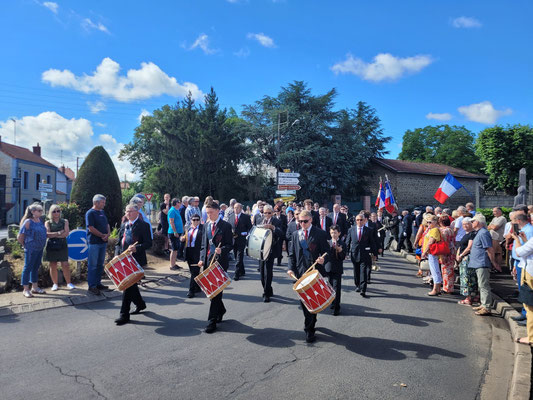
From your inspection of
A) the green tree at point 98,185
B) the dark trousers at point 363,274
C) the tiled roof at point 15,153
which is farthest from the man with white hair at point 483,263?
the tiled roof at point 15,153

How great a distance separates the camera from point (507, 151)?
1249 inches

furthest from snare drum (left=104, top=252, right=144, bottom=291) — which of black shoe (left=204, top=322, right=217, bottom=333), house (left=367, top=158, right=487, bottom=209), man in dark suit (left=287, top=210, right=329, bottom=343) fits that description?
house (left=367, top=158, right=487, bottom=209)

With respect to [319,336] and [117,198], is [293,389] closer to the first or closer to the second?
[319,336]

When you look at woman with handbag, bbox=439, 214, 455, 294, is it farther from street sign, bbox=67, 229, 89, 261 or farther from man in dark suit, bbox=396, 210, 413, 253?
street sign, bbox=67, 229, 89, 261

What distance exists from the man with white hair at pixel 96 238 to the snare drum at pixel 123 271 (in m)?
1.75

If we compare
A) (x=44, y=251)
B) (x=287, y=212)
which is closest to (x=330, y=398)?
(x=44, y=251)

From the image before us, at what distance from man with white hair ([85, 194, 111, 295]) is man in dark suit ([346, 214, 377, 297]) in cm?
523

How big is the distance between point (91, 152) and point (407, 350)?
1367cm

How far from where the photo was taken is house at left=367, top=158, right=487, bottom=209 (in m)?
39.8

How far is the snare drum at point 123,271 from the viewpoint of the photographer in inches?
236

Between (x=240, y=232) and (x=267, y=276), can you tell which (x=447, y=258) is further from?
(x=240, y=232)

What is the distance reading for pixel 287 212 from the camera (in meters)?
13.5

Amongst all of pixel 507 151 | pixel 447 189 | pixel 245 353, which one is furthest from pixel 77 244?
pixel 507 151

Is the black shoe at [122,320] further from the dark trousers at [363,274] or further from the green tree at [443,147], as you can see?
the green tree at [443,147]
